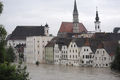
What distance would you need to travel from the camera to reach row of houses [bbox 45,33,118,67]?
223ft

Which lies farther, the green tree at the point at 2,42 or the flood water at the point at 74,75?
the flood water at the point at 74,75

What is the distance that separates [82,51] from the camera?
72625 mm

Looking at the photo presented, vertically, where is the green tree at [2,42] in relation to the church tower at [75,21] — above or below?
below

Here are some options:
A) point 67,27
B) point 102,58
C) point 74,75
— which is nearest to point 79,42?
point 102,58

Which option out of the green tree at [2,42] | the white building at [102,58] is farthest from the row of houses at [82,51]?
the green tree at [2,42]

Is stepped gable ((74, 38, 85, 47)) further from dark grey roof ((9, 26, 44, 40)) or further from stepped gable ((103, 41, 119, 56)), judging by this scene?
dark grey roof ((9, 26, 44, 40))

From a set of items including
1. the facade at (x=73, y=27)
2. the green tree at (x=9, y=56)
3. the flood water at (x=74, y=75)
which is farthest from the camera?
the facade at (x=73, y=27)

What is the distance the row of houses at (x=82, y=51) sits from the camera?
6788 centimetres

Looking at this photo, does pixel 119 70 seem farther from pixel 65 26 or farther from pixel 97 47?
pixel 65 26

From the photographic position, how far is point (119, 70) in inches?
2101

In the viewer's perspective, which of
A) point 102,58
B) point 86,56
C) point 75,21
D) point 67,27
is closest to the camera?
point 102,58

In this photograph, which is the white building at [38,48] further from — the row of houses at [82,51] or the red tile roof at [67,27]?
the red tile roof at [67,27]

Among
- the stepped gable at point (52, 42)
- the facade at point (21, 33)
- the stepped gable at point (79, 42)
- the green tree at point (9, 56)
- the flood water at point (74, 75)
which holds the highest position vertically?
the facade at point (21, 33)

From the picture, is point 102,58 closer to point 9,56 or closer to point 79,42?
point 79,42
